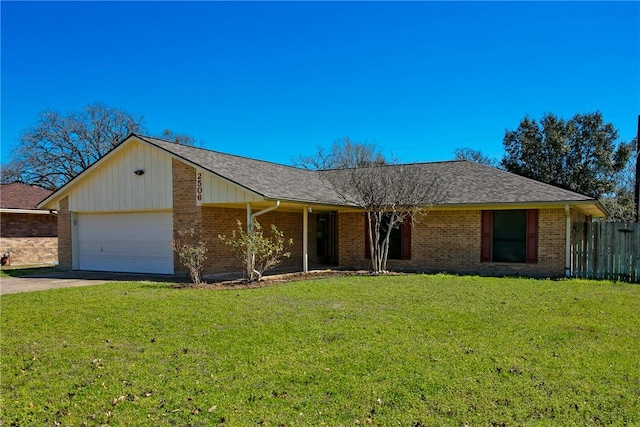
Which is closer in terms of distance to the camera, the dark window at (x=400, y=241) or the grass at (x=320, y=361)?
the grass at (x=320, y=361)

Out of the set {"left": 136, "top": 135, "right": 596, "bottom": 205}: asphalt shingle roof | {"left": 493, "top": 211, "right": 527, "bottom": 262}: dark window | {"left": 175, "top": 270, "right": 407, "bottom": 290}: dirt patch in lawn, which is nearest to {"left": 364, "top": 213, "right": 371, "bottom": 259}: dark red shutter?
{"left": 136, "top": 135, "right": 596, "bottom": 205}: asphalt shingle roof

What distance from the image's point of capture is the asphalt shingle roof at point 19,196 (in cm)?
2018

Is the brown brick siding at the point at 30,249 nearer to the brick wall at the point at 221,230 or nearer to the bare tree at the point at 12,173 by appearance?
the brick wall at the point at 221,230

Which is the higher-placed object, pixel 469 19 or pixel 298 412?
pixel 469 19

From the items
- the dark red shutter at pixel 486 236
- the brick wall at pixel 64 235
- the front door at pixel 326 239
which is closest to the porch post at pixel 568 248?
the dark red shutter at pixel 486 236

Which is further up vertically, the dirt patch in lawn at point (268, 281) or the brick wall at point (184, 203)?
the brick wall at point (184, 203)

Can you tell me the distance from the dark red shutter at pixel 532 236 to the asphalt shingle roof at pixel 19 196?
723 inches

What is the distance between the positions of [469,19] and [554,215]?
21.9 ft

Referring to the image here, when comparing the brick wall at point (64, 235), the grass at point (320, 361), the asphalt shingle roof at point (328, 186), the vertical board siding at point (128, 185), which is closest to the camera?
the grass at point (320, 361)

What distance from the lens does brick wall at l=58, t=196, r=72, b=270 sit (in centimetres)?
1719

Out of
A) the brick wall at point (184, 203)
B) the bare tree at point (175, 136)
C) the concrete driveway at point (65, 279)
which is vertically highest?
the bare tree at point (175, 136)

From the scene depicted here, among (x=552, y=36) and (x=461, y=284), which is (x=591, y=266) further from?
(x=552, y=36)

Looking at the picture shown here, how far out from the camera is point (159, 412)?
4195 millimetres

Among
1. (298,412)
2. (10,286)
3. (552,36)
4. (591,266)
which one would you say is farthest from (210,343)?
(591,266)
